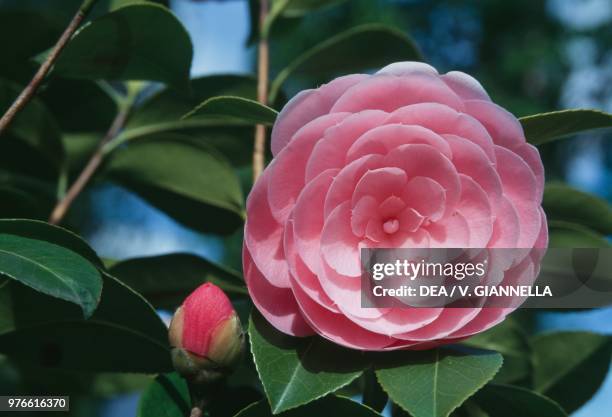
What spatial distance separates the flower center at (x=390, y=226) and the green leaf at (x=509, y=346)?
0.31 m

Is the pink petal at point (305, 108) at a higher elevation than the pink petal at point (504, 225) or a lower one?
higher

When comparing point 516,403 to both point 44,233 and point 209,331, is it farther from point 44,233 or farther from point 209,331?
point 44,233

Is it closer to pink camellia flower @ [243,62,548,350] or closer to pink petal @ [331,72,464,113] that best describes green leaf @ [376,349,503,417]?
pink camellia flower @ [243,62,548,350]

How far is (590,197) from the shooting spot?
0.93 m

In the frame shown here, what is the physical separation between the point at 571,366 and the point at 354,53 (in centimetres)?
51

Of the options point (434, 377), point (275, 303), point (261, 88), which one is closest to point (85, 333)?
point (275, 303)

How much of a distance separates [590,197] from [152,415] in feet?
A: 1.84

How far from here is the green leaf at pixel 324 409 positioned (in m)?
0.62

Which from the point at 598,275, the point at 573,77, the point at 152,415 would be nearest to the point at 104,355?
the point at 152,415

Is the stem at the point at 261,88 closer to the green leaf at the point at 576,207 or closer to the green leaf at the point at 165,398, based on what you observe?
the green leaf at the point at 165,398

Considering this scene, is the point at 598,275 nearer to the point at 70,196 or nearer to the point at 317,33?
the point at 70,196

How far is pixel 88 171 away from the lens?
104cm

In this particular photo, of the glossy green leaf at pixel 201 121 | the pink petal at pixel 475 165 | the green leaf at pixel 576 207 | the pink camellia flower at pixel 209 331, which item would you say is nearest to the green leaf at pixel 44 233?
the pink camellia flower at pixel 209 331

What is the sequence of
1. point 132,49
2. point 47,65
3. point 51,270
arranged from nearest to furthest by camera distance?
1. point 51,270
2. point 47,65
3. point 132,49
